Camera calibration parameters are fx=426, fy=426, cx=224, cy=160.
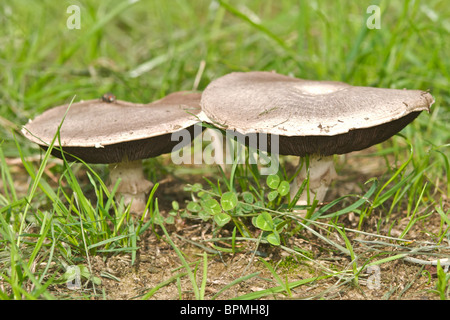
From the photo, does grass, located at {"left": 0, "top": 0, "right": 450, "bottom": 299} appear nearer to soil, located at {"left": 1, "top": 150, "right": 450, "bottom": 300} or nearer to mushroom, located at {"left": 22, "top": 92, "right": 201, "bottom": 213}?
soil, located at {"left": 1, "top": 150, "right": 450, "bottom": 300}

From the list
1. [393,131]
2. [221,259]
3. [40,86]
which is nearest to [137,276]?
[221,259]

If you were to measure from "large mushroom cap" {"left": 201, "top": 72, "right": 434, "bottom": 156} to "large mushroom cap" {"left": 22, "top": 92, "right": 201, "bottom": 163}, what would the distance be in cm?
25

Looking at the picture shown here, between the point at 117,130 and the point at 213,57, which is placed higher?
the point at 213,57

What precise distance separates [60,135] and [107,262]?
0.82m

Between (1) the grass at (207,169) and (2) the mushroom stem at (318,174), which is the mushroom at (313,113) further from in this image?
(1) the grass at (207,169)

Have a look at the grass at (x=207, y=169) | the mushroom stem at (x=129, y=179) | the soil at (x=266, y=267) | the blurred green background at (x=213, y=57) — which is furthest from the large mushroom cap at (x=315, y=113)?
the blurred green background at (x=213, y=57)

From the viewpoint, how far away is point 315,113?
7.72 feet

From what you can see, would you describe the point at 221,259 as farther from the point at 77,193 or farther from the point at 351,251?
the point at 77,193

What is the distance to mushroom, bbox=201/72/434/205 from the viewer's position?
227cm

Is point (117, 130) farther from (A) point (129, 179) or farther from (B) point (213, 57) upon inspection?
(B) point (213, 57)

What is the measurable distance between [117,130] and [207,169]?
4.97ft

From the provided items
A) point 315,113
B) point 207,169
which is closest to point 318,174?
point 315,113

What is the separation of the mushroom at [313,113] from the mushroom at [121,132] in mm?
262

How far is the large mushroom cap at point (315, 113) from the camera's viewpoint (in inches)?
89.1
